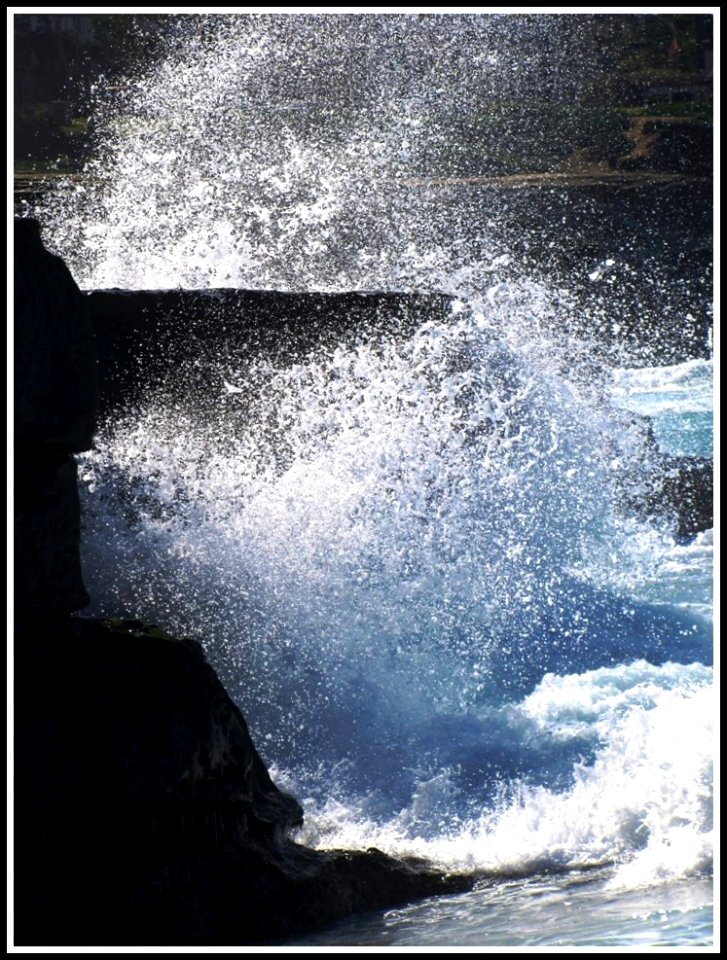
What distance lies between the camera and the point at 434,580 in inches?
Answer: 213

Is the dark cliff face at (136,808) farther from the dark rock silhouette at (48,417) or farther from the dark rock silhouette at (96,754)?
the dark rock silhouette at (48,417)

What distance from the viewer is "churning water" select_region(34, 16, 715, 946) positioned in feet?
13.6

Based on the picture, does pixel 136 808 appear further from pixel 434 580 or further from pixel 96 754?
pixel 434 580

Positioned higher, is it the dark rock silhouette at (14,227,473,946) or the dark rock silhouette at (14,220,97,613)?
the dark rock silhouette at (14,220,97,613)

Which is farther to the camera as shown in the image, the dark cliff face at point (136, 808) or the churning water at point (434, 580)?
the churning water at point (434, 580)

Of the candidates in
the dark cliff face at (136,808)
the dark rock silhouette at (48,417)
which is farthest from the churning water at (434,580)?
the dark rock silhouette at (48,417)

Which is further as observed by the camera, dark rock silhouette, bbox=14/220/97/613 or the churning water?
the churning water

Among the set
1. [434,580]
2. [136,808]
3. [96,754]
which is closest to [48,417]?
[96,754]

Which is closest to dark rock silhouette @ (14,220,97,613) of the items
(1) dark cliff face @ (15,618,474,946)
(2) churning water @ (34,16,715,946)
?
(1) dark cliff face @ (15,618,474,946)

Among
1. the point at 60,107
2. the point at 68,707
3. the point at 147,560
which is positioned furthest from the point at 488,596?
the point at 60,107

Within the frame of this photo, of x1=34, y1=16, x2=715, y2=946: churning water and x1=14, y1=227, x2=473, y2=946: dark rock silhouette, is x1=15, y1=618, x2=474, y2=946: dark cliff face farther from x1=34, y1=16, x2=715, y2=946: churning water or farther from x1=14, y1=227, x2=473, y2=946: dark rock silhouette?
x1=34, y1=16, x2=715, y2=946: churning water

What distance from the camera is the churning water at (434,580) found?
4.14 meters

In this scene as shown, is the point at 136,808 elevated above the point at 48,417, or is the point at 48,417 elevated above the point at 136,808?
the point at 48,417

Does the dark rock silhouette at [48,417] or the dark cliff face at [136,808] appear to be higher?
the dark rock silhouette at [48,417]
